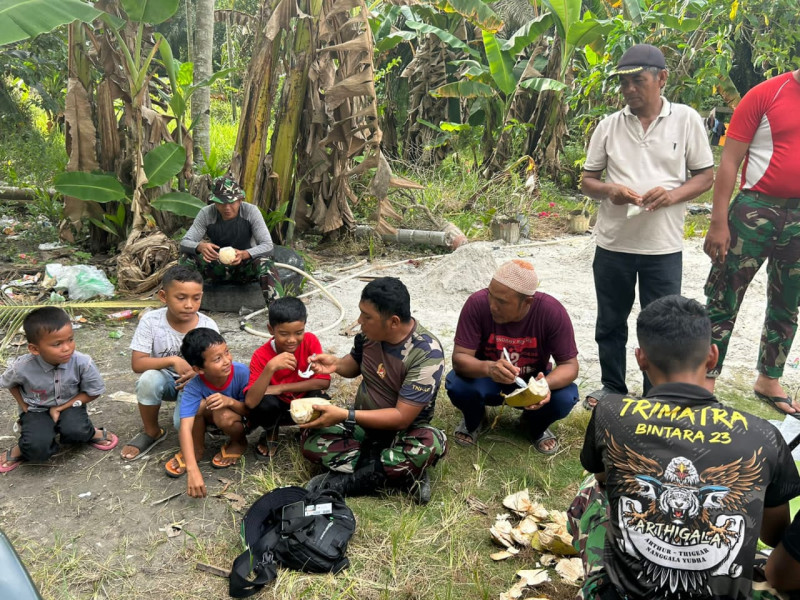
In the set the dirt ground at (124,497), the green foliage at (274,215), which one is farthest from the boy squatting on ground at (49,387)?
the green foliage at (274,215)

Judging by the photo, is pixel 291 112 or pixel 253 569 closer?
pixel 253 569

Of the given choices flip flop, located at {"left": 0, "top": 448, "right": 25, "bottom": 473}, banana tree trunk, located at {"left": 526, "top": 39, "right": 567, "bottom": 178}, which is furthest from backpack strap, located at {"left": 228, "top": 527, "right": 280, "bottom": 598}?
banana tree trunk, located at {"left": 526, "top": 39, "right": 567, "bottom": 178}

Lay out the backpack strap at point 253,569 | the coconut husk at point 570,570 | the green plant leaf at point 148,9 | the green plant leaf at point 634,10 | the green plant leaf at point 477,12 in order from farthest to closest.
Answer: the green plant leaf at point 634,10
the green plant leaf at point 477,12
the green plant leaf at point 148,9
the coconut husk at point 570,570
the backpack strap at point 253,569

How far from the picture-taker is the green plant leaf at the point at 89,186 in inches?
219

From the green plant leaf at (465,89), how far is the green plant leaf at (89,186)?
5260 millimetres

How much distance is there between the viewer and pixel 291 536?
2.39m

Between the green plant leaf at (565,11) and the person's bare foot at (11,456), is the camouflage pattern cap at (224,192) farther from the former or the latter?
the green plant leaf at (565,11)

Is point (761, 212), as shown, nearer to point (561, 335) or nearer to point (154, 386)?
point (561, 335)

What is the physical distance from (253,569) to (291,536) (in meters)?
0.18

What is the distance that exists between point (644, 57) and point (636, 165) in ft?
1.74

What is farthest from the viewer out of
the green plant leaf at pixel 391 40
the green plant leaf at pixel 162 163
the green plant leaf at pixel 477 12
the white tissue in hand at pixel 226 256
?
the green plant leaf at pixel 391 40

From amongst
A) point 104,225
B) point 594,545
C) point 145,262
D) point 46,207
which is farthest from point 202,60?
point 594,545

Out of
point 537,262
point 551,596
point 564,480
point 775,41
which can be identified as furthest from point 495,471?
point 775,41

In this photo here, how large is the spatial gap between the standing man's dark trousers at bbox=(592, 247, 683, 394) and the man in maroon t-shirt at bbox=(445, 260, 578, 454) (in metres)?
0.52
